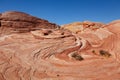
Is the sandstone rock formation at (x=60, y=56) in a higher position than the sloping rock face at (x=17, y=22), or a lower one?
lower

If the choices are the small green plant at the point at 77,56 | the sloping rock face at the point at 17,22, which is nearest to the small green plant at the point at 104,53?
the small green plant at the point at 77,56

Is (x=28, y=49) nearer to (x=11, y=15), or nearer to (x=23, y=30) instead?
(x=23, y=30)

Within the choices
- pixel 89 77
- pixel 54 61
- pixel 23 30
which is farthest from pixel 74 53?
pixel 23 30

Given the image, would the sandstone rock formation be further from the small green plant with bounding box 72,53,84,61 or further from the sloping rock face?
the sloping rock face

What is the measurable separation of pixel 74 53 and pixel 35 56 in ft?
14.6

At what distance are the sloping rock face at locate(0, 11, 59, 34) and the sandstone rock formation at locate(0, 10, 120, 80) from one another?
166 centimetres

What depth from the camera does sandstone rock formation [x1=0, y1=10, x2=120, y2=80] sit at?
68.4ft

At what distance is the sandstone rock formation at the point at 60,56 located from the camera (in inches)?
820

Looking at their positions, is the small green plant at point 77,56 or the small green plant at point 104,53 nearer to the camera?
the small green plant at point 77,56

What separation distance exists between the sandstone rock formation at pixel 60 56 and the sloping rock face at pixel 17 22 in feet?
5.46

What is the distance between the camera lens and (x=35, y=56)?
24141mm

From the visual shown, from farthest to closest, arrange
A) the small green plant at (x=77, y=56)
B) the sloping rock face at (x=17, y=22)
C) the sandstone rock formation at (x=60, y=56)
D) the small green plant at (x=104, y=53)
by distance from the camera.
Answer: the sloping rock face at (x=17, y=22) < the small green plant at (x=104, y=53) < the small green plant at (x=77, y=56) < the sandstone rock formation at (x=60, y=56)

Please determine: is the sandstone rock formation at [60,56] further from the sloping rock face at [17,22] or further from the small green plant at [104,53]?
the sloping rock face at [17,22]

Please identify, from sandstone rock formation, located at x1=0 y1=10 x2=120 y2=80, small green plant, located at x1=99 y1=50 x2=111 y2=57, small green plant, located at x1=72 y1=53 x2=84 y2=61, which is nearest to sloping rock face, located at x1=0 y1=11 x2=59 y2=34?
sandstone rock formation, located at x1=0 y1=10 x2=120 y2=80
